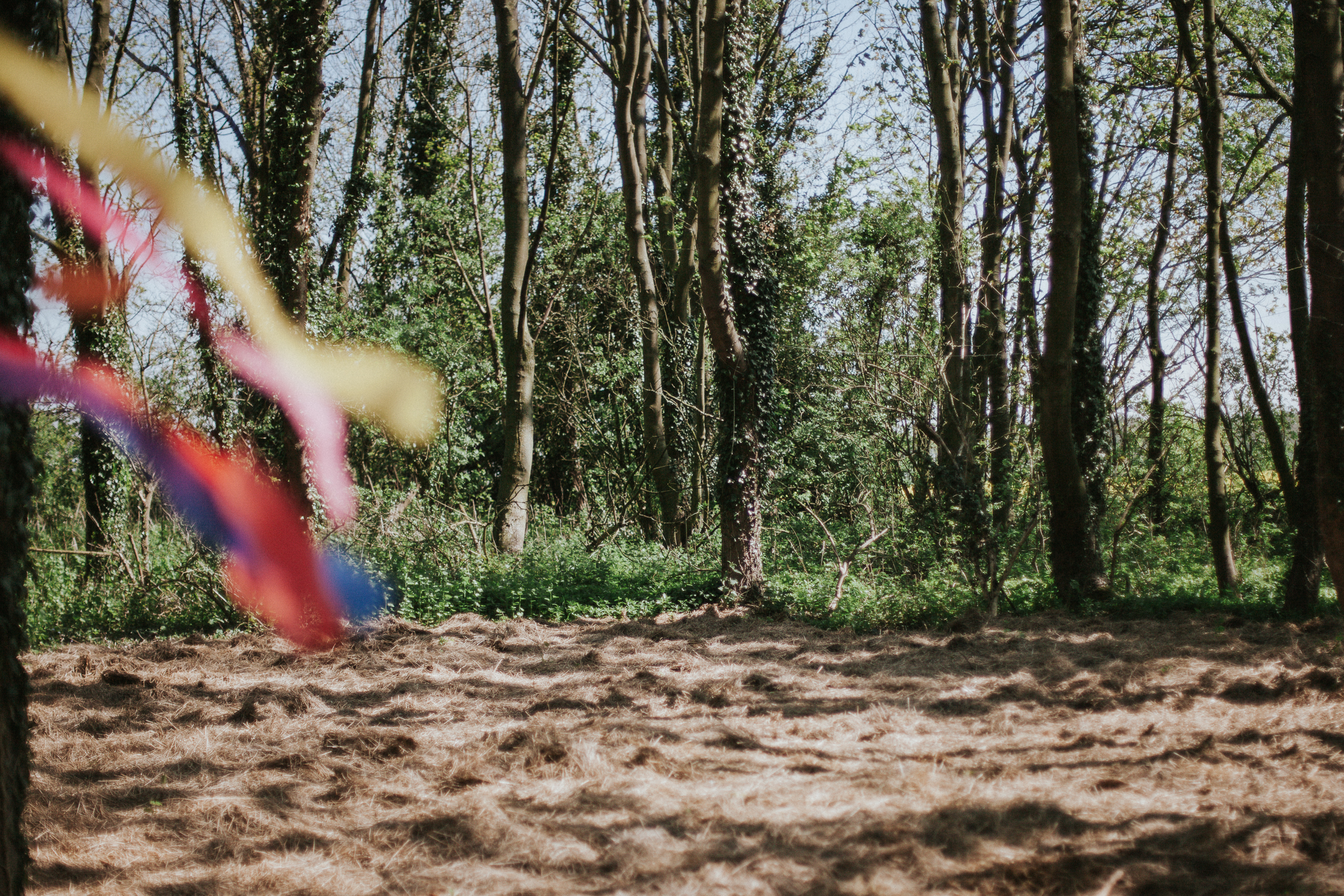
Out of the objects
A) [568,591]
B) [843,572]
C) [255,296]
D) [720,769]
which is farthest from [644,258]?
[720,769]

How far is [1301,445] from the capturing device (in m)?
7.38

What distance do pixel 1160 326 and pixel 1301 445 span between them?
16.4 feet

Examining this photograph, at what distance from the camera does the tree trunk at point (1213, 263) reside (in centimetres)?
841

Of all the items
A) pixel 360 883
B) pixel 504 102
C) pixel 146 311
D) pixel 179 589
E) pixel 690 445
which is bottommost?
pixel 360 883

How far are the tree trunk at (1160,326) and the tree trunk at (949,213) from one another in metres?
2.33

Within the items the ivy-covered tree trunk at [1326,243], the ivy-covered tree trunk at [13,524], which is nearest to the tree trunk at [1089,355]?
the ivy-covered tree trunk at [1326,243]

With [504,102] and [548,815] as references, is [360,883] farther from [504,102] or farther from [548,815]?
[504,102]

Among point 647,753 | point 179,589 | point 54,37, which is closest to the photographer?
point 54,37

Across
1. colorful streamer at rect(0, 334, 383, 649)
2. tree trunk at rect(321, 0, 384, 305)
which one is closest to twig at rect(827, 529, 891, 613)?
colorful streamer at rect(0, 334, 383, 649)

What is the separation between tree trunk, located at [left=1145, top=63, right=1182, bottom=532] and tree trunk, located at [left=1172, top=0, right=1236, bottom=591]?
2.73 feet

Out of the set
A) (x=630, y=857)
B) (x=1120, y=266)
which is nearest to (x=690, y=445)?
(x=1120, y=266)

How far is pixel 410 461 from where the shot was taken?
50.0ft

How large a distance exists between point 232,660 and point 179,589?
2140 millimetres

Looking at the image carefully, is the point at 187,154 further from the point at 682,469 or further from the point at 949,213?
the point at 949,213
